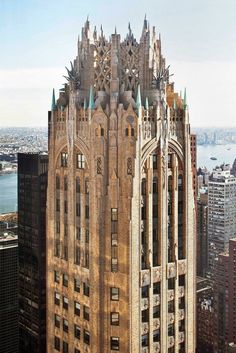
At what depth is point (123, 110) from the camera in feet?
14.3

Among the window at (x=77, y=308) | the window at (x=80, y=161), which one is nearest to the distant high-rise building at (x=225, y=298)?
the window at (x=77, y=308)

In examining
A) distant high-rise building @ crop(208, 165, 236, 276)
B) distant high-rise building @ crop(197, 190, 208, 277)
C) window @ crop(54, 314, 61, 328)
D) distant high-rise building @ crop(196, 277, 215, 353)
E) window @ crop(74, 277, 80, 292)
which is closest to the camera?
window @ crop(74, 277, 80, 292)

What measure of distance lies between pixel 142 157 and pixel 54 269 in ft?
4.77

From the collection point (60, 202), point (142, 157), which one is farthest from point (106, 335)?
point (142, 157)

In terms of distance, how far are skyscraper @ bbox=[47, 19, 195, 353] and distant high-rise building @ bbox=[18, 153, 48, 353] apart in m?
2.45

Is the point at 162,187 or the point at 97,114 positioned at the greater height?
the point at 97,114

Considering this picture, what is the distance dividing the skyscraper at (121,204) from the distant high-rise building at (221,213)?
12.6ft

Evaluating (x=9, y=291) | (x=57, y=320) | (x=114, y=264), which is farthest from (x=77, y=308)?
(x=9, y=291)

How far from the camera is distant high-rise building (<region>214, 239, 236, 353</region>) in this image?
8.87 metres

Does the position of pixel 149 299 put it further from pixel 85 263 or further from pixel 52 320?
pixel 52 320

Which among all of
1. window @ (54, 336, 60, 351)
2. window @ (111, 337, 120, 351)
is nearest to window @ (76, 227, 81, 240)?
window @ (111, 337, 120, 351)

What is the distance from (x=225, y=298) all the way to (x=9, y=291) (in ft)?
12.5

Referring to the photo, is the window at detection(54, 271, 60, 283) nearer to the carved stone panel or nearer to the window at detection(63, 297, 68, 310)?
the window at detection(63, 297, 68, 310)

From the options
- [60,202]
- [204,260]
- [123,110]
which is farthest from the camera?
[204,260]
